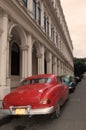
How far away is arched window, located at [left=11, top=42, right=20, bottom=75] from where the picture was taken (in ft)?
67.7

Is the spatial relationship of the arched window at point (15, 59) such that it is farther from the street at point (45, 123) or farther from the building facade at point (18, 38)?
the street at point (45, 123)

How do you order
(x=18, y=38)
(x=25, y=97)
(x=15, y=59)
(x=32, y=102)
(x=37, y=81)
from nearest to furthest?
(x=32, y=102)
(x=25, y=97)
(x=37, y=81)
(x=18, y=38)
(x=15, y=59)

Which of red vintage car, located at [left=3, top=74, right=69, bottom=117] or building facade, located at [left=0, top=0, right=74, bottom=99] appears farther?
building facade, located at [left=0, top=0, right=74, bottom=99]

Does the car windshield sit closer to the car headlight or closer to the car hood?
the car hood

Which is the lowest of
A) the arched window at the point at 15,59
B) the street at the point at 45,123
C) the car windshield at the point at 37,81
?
the street at the point at 45,123

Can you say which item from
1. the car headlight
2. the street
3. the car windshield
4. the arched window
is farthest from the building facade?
the car headlight

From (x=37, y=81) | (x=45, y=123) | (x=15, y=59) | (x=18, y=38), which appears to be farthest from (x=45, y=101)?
(x=15, y=59)

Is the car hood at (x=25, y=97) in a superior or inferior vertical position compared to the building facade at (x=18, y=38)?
inferior

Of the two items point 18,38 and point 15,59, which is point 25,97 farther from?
point 15,59

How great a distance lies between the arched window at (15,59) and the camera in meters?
20.6

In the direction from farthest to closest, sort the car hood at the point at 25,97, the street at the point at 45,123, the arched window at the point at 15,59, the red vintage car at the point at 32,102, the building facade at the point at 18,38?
the arched window at the point at 15,59
the building facade at the point at 18,38
the car hood at the point at 25,97
the red vintage car at the point at 32,102
the street at the point at 45,123

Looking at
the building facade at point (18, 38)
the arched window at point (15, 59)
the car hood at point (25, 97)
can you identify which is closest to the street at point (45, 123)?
the car hood at point (25, 97)

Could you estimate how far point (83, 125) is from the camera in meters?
7.16

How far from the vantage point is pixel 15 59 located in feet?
69.6
